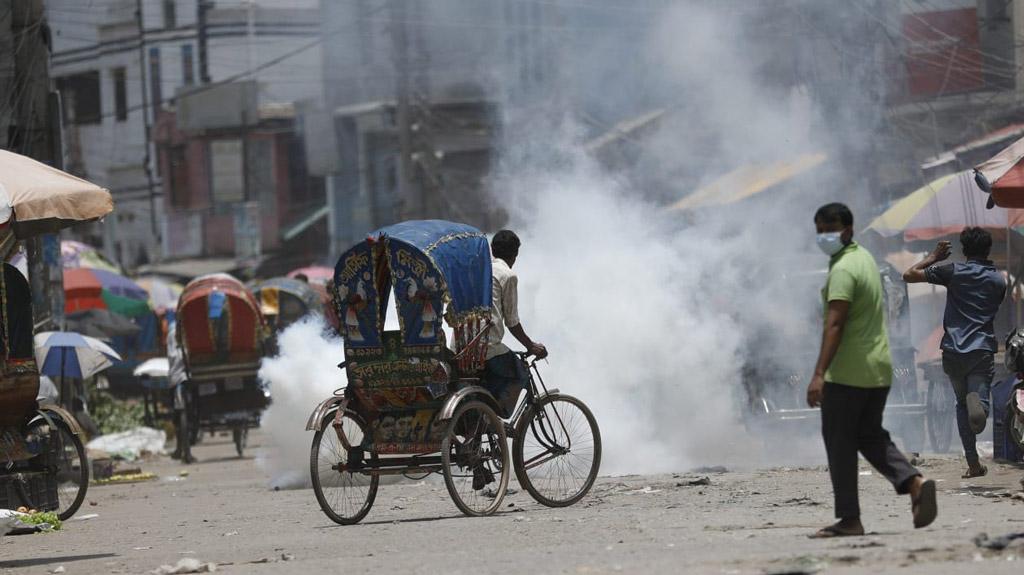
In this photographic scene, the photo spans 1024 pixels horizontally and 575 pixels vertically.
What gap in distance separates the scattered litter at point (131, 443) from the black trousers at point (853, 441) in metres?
14.7

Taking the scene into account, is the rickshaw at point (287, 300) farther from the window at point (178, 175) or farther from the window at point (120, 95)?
the window at point (120, 95)

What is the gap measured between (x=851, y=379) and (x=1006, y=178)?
3.61m

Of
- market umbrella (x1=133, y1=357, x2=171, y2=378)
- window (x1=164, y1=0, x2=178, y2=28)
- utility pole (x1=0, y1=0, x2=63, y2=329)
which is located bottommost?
market umbrella (x1=133, y1=357, x2=171, y2=378)

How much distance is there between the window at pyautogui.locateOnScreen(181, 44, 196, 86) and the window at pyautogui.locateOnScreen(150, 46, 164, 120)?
104 cm

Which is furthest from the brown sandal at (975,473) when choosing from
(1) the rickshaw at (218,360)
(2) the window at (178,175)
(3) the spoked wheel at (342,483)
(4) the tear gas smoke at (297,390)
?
(2) the window at (178,175)

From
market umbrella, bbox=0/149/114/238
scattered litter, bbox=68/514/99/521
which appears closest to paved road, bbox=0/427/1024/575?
scattered litter, bbox=68/514/99/521

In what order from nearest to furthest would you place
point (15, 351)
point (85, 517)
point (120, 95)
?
point (15, 351)
point (85, 517)
point (120, 95)

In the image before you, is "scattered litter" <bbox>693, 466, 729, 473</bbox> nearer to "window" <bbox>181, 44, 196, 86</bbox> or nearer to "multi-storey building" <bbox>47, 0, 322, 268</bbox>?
"multi-storey building" <bbox>47, 0, 322, 268</bbox>

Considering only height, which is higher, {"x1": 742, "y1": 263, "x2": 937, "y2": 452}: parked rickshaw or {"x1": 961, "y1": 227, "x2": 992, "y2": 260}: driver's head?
{"x1": 961, "y1": 227, "x2": 992, "y2": 260}: driver's head

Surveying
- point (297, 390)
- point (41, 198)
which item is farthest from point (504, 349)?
point (297, 390)

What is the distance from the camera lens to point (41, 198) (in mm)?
9273

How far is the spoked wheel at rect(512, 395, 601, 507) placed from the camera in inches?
398

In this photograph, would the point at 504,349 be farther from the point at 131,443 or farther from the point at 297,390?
the point at 131,443

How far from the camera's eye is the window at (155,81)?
55.4m
